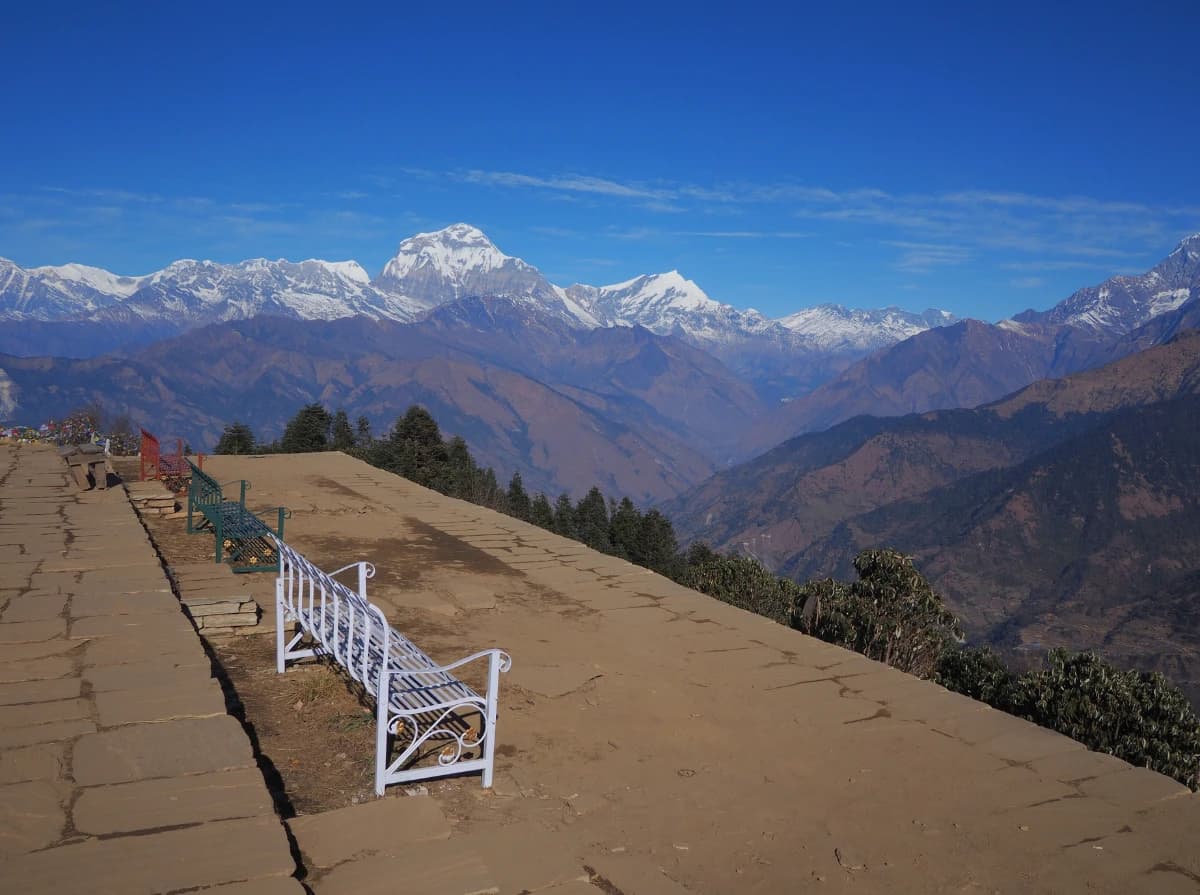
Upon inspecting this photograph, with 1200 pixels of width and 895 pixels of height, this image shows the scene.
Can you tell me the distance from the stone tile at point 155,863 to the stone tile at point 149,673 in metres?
1.90

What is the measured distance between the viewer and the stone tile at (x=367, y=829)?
3.70 m

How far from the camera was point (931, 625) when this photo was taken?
43.8ft

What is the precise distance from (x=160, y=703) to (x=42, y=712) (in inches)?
24.0

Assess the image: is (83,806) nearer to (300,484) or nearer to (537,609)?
(537,609)

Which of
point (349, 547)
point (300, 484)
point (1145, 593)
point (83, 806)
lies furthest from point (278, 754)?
point (1145, 593)

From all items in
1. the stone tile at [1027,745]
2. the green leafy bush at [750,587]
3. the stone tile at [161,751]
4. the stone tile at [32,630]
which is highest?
the stone tile at [161,751]

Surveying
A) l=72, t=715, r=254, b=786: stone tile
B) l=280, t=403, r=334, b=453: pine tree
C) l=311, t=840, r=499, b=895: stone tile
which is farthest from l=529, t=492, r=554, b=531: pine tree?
l=311, t=840, r=499, b=895: stone tile

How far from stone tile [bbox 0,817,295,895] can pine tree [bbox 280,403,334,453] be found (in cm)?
4262

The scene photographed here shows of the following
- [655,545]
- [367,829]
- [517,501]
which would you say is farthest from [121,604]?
[655,545]

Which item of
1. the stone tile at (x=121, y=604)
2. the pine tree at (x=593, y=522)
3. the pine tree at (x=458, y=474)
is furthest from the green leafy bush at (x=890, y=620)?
the pine tree at (x=593, y=522)

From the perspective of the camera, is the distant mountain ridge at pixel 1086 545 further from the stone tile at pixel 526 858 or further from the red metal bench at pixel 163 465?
the stone tile at pixel 526 858

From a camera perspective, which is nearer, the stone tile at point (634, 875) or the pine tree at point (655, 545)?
the stone tile at point (634, 875)

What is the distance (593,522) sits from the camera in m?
59.2

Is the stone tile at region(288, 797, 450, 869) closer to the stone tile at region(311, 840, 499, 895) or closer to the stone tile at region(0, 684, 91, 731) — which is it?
the stone tile at region(311, 840, 499, 895)
